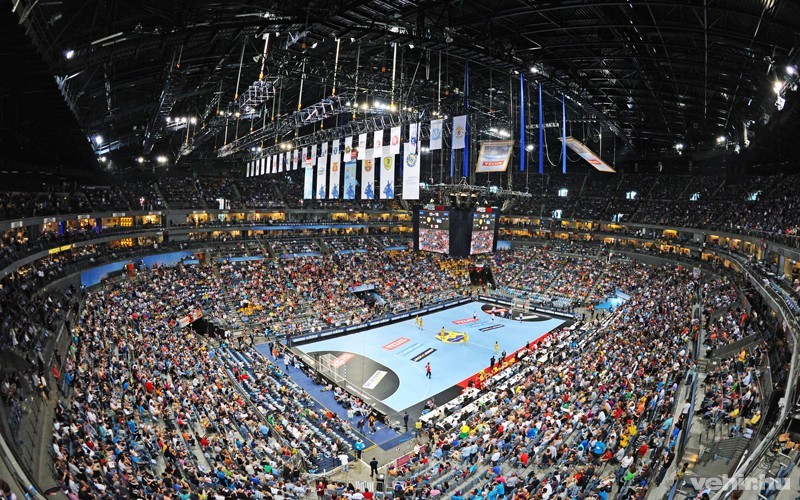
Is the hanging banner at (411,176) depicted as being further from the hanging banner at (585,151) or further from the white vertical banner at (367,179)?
the hanging banner at (585,151)

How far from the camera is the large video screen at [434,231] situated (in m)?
32.9

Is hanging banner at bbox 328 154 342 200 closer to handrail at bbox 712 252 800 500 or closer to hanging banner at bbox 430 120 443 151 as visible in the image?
hanging banner at bbox 430 120 443 151

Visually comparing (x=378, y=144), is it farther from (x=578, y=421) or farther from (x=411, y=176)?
(x=578, y=421)

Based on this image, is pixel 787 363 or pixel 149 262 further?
pixel 149 262

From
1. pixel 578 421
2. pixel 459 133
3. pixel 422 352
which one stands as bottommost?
pixel 422 352

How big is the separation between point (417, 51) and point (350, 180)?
936 centimetres

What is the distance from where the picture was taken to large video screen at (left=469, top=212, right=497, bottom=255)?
1372 inches

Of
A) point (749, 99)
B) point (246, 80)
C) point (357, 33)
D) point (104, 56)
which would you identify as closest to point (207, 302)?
point (246, 80)

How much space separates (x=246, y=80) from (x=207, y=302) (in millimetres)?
16846

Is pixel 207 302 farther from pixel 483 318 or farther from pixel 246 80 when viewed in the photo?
pixel 483 318

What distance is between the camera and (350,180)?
100ft

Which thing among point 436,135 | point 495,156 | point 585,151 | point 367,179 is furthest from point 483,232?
point 436,135

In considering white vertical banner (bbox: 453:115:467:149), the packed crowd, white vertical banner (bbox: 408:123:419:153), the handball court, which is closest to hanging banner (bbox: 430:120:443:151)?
white vertical banner (bbox: 453:115:467:149)

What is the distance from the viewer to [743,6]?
17672 mm
